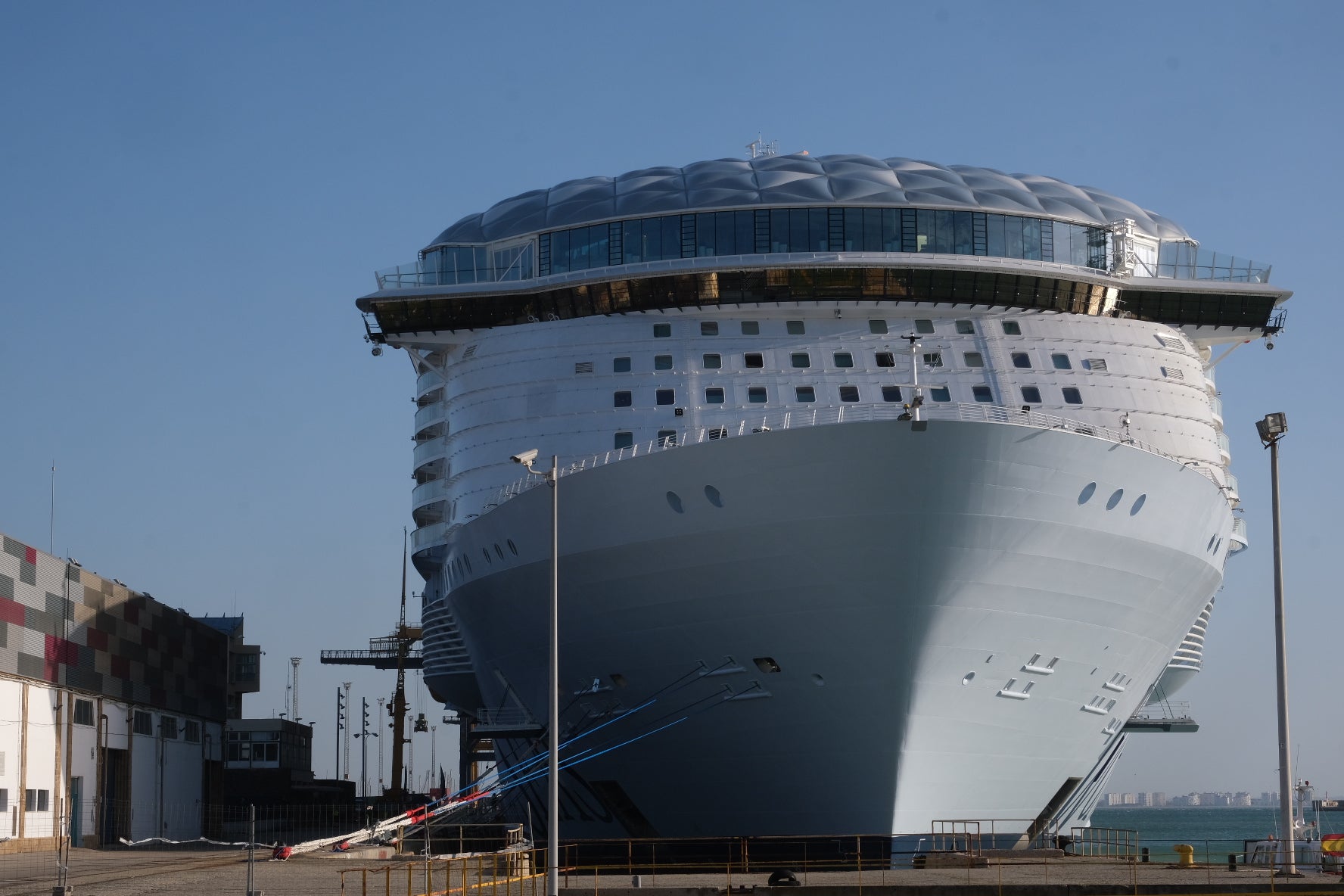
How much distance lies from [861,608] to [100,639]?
2662cm

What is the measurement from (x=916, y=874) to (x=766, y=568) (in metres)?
5.15

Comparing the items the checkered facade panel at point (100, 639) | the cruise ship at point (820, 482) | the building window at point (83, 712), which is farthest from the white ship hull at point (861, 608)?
the building window at point (83, 712)

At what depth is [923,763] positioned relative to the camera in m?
24.4

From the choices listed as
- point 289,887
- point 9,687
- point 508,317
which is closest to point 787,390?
point 508,317

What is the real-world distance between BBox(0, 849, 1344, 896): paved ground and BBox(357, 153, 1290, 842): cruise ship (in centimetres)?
111

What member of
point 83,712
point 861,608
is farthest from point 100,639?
point 861,608

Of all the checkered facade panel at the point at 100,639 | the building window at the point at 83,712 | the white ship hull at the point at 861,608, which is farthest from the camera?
the building window at the point at 83,712

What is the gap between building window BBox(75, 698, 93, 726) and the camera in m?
40.8

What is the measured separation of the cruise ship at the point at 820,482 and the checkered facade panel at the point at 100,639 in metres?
9.38

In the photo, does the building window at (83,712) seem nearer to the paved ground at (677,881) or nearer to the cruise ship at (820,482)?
the cruise ship at (820,482)

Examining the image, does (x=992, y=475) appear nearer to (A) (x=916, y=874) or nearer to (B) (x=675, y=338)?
(A) (x=916, y=874)

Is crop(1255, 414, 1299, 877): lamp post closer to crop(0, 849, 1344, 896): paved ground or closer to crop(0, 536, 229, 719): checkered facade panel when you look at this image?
crop(0, 849, 1344, 896): paved ground

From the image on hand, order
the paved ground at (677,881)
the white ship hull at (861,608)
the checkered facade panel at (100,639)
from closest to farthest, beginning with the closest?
1. the paved ground at (677,881)
2. the white ship hull at (861,608)
3. the checkered facade panel at (100,639)

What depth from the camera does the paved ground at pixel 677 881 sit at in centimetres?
2248
